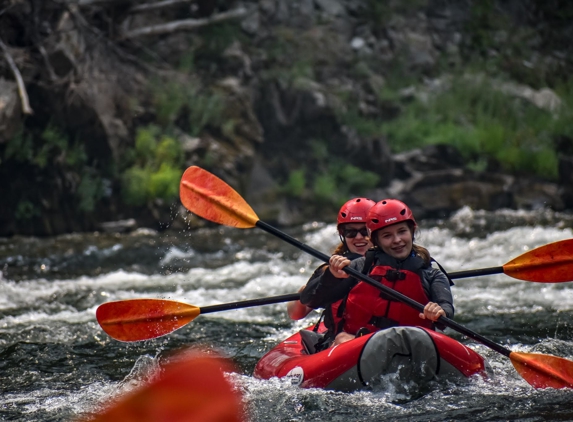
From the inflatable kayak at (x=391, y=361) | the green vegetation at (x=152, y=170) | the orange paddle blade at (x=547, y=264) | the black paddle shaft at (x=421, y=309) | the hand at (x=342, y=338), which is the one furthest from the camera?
the green vegetation at (x=152, y=170)

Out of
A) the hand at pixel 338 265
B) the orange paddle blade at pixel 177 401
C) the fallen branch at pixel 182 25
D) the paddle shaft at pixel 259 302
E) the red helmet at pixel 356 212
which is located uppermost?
the fallen branch at pixel 182 25

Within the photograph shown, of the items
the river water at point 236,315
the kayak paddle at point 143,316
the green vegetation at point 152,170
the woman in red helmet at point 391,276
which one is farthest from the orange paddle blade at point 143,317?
the green vegetation at point 152,170

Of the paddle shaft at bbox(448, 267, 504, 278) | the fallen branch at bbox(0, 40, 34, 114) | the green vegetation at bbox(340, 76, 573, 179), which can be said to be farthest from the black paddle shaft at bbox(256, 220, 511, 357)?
the green vegetation at bbox(340, 76, 573, 179)

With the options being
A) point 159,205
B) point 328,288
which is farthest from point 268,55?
point 328,288

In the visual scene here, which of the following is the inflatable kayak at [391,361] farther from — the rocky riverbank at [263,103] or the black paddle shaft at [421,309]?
the rocky riverbank at [263,103]

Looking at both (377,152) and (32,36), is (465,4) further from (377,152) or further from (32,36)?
(32,36)

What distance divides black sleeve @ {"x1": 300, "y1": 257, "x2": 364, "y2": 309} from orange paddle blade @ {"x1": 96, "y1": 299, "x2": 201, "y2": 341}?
0.64 m

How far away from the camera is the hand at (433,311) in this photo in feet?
11.5

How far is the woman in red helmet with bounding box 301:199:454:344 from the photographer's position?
3.78 metres

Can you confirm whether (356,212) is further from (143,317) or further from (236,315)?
(236,315)

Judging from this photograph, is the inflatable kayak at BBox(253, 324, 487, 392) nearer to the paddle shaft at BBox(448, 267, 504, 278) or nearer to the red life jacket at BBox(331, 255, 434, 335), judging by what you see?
the red life jacket at BBox(331, 255, 434, 335)

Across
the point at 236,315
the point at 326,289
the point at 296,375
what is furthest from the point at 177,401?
the point at 236,315

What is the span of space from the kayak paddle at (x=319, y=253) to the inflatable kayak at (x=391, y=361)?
0.12 metres

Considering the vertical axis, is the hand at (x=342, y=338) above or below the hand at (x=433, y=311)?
below
